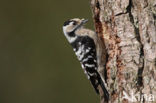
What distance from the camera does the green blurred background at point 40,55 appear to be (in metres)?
8.75

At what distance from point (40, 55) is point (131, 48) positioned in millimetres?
4452

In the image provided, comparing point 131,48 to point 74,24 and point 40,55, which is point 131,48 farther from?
point 40,55

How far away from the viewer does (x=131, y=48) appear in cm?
485

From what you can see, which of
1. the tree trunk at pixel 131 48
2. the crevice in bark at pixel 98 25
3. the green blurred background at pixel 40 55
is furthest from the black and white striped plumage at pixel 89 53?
the green blurred background at pixel 40 55

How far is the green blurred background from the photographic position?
8750mm

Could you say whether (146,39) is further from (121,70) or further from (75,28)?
(75,28)

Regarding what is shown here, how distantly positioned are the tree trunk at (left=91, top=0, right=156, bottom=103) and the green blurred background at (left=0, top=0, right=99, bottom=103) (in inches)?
134

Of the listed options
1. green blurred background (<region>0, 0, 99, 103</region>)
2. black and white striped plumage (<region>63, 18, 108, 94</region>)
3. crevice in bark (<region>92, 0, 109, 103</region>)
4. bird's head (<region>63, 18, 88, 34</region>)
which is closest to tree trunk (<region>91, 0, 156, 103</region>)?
crevice in bark (<region>92, 0, 109, 103</region>)

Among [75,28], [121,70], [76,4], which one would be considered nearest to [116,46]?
[121,70]

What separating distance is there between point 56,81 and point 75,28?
316cm

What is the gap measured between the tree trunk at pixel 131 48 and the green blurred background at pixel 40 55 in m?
3.40

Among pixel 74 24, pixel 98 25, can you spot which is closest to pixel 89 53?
pixel 98 25

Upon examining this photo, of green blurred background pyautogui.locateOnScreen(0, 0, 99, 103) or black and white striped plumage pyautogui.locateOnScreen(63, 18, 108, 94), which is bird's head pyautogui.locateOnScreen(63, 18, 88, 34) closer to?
black and white striped plumage pyautogui.locateOnScreen(63, 18, 108, 94)

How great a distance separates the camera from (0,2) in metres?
9.12
